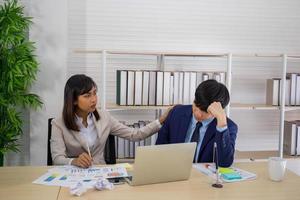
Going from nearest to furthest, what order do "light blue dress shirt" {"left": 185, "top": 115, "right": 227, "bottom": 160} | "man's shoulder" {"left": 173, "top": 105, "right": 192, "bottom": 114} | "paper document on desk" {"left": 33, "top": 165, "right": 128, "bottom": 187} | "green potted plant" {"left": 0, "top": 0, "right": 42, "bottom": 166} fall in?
"paper document on desk" {"left": 33, "top": 165, "right": 128, "bottom": 187} < "light blue dress shirt" {"left": 185, "top": 115, "right": 227, "bottom": 160} < "man's shoulder" {"left": 173, "top": 105, "right": 192, "bottom": 114} < "green potted plant" {"left": 0, "top": 0, "right": 42, "bottom": 166}

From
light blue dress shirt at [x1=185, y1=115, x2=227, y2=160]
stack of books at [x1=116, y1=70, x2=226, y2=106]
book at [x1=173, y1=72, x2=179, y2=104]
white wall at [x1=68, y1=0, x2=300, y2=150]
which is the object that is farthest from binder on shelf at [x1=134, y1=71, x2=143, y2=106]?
light blue dress shirt at [x1=185, y1=115, x2=227, y2=160]

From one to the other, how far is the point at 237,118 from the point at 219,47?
30.7 inches

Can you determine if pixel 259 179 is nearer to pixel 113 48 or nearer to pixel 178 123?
pixel 178 123

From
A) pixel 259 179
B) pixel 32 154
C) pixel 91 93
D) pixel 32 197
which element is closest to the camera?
pixel 32 197

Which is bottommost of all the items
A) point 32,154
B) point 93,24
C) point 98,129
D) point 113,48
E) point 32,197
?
point 32,154

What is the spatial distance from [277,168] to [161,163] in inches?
23.6

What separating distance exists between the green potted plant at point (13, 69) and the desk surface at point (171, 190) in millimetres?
1259

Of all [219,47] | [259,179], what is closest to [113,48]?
[219,47]

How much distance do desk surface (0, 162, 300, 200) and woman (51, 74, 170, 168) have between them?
391mm

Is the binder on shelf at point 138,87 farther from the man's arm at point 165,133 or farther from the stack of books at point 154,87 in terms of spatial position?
the man's arm at point 165,133

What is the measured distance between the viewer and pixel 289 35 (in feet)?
12.0

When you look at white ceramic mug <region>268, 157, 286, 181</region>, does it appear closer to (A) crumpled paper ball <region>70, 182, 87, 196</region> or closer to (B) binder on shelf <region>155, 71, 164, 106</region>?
(A) crumpled paper ball <region>70, 182, 87, 196</region>

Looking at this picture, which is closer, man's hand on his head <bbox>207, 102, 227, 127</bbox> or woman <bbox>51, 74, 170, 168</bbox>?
man's hand on his head <bbox>207, 102, 227, 127</bbox>

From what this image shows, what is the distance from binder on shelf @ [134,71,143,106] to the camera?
2992 millimetres
